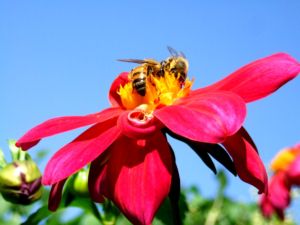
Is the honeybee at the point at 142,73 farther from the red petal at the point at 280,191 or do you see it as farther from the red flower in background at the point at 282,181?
the red petal at the point at 280,191

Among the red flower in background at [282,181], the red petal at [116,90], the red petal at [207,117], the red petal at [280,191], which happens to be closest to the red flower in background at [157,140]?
the red petal at [207,117]

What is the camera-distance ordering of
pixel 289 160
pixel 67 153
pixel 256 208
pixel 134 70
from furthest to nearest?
pixel 289 160
pixel 256 208
pixel 134 70
pixel 67 153

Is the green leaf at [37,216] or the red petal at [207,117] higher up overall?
the red petal at [207,117]

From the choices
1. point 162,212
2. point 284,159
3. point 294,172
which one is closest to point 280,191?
point 294,172

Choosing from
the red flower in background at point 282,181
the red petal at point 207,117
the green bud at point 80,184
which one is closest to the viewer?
the red petal at point 207,117

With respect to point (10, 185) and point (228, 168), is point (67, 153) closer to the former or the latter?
point (228, 168)

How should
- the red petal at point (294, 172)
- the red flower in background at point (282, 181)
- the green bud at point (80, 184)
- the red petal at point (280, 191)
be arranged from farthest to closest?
the red petal at point (294, 172), the red petal at point (280, 191), the red flower in background at point (282, 181), the green bud at point (80, 184)

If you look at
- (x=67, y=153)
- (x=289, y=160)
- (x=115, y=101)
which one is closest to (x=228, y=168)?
(x=67, y=153)
